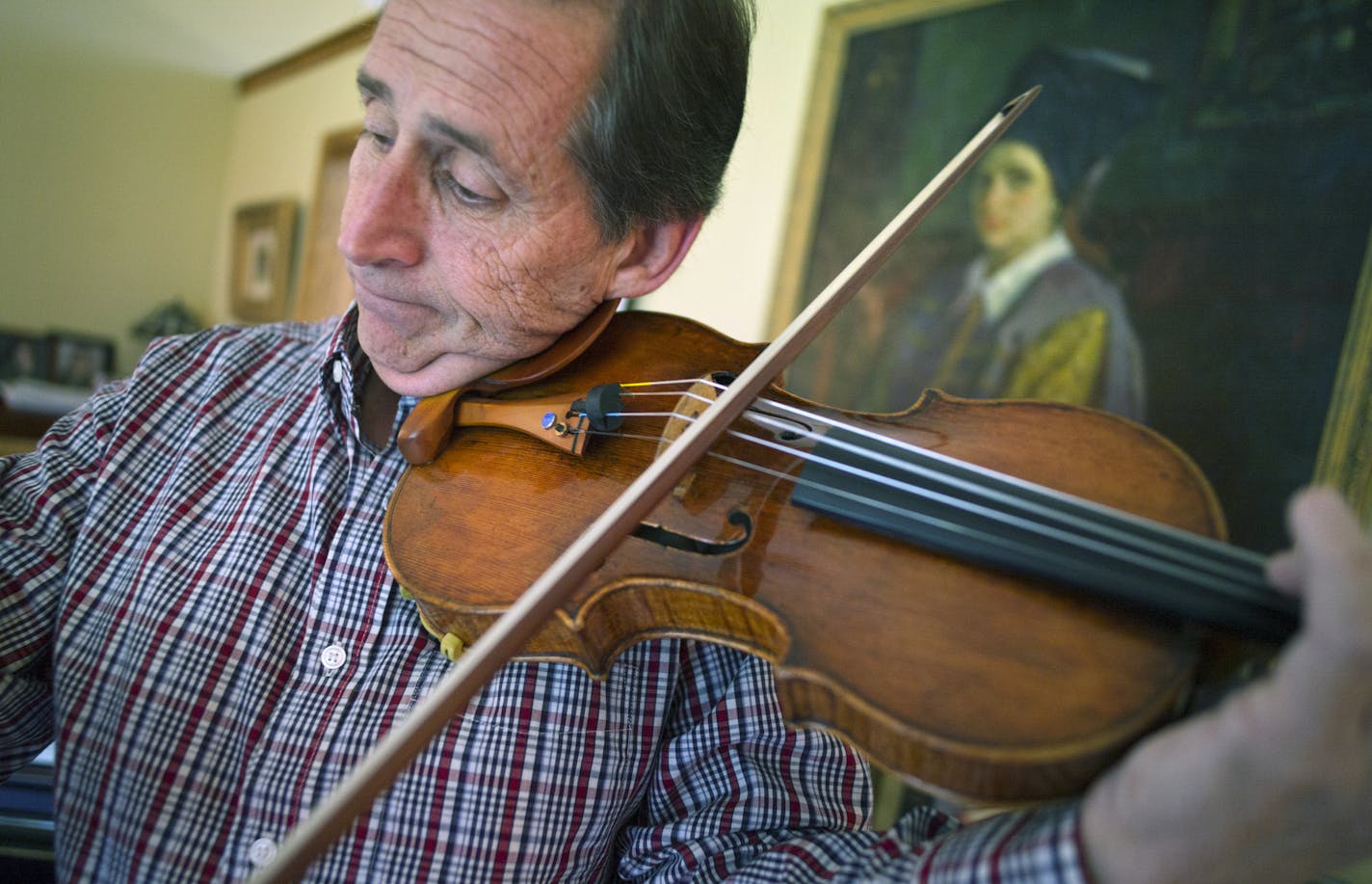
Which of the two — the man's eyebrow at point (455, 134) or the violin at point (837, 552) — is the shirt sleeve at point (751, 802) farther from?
the man's eyebrow at point (455, 134)

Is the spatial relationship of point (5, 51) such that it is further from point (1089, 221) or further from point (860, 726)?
point (860, 726)

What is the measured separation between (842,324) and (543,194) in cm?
117

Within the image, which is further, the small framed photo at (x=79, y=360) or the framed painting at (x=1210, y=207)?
the small framed photo at (x=79, y=360)

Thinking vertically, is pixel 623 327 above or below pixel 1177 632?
above

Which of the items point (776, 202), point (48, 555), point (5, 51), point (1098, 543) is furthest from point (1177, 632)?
point (5, 51)

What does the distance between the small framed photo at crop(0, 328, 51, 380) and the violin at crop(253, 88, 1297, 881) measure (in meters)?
4.10

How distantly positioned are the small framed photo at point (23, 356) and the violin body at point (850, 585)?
4.12 m

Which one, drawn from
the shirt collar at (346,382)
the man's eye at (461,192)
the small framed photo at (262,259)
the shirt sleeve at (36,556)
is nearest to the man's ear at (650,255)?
the man's eye at (461,192)

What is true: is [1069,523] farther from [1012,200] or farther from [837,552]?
[1012,200]

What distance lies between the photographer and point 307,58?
3953 mm

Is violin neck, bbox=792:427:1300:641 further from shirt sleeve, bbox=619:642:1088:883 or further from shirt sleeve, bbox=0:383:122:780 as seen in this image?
shirt sleeve, bbox=0:383:122:780

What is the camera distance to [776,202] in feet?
6.78

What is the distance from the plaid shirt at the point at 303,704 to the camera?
28.0 inches

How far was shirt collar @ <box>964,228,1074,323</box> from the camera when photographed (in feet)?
4.93
